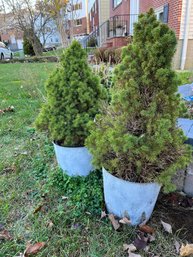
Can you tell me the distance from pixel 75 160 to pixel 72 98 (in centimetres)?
59

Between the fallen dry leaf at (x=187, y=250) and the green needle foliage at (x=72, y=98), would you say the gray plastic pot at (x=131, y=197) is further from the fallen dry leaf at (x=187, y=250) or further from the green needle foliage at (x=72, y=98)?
the green needle foliage at (x=72, y=98)

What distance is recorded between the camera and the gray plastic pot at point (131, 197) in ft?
4.83

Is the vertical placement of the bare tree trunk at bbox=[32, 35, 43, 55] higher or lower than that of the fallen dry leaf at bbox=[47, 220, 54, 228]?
higher

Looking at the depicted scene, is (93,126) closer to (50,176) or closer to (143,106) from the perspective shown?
(143,106)

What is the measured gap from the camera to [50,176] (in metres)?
2.20

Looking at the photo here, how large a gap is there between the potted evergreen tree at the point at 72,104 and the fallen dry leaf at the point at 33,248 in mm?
726

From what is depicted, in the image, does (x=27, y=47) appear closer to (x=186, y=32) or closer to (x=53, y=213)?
(x=186, y=32)

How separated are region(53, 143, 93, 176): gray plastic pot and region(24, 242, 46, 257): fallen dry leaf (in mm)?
710

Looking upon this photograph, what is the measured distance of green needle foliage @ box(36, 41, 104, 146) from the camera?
1.85m

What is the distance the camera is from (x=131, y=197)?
152 cm

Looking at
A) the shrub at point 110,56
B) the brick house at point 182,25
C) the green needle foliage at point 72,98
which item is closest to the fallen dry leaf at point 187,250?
the green needle foliage at point 72,98

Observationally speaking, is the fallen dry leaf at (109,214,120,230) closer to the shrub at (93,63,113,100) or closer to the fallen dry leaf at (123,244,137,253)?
the fallen dry leaf at (123,244,137,253)

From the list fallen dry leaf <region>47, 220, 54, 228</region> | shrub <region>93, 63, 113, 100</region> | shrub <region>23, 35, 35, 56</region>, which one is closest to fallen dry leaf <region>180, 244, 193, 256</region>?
fallen dry leaf <region>47, 220, 54, 228</region>

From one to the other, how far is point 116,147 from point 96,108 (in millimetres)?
663
